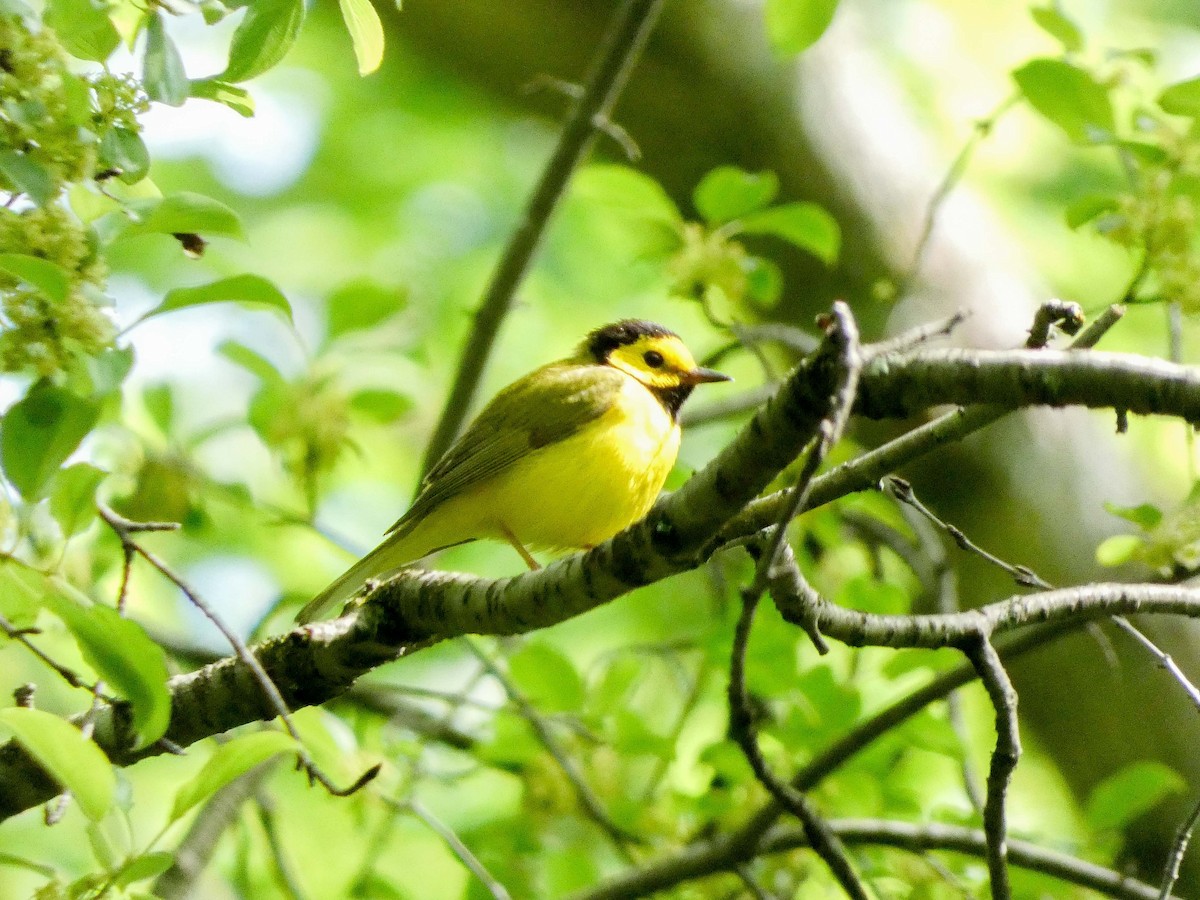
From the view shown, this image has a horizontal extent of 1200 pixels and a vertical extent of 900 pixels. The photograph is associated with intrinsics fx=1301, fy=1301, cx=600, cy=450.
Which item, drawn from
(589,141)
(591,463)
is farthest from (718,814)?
(589,141)

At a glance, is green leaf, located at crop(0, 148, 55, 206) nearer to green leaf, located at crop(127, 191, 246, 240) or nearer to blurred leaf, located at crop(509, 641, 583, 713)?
green leaf, located at crop(127, 191, 246, 240)

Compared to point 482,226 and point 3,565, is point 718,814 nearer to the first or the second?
point 3,565

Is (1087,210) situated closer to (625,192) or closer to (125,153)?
(625,192)

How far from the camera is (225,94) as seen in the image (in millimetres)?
2477

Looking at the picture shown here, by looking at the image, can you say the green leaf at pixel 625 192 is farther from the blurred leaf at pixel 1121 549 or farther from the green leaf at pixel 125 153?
the green leaf at pixel 125 153

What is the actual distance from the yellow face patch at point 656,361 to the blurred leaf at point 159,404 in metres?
1.83

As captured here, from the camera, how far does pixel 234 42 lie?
7.63ft

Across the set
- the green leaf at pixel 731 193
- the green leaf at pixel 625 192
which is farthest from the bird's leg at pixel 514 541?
the green leaf at pixel 731 193

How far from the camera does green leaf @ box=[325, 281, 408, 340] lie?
4.77 meters

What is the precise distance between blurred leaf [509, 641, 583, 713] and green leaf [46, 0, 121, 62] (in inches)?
109

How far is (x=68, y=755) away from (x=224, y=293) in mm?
964

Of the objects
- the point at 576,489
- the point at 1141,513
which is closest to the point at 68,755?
the point at 1141,513

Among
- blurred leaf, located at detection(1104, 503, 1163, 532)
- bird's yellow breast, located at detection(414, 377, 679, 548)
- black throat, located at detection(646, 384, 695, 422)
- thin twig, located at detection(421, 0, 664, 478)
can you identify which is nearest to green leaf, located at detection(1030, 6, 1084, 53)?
thin twig, located at detection(421, 0, 664, 478)

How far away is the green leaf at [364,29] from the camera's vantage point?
2326 millimetres
